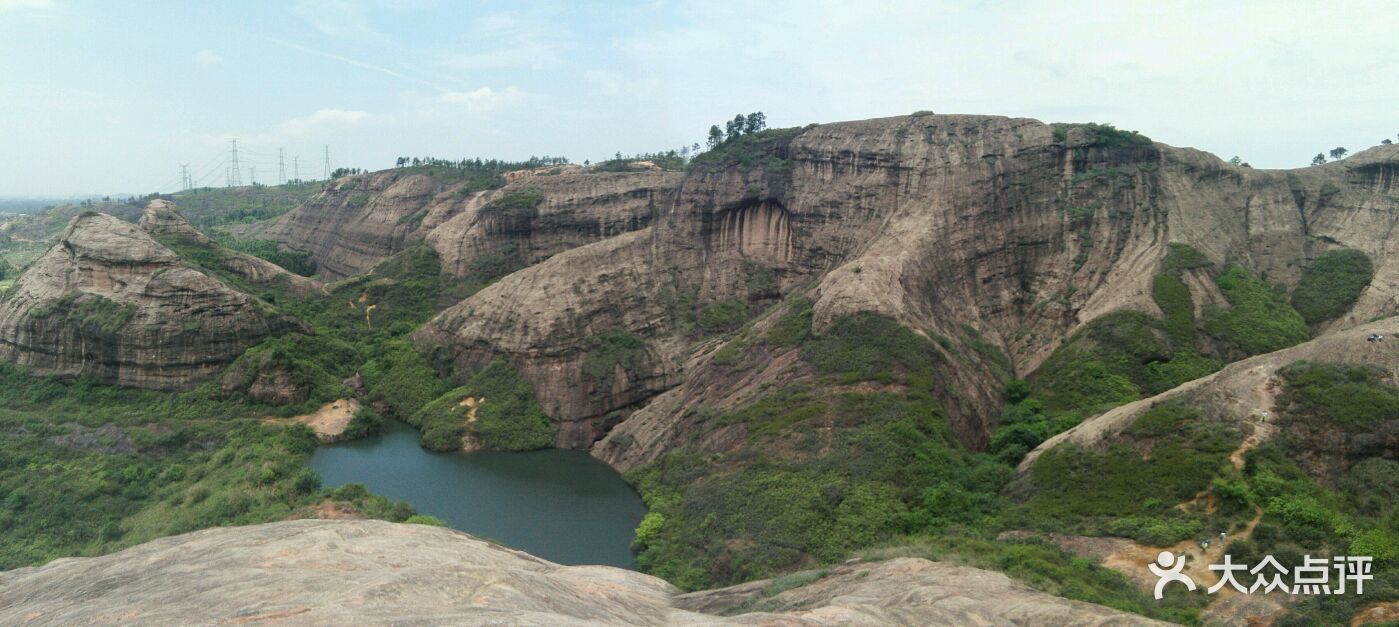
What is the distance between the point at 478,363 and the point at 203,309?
19.7 meters

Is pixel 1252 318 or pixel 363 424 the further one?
pixel 363 424

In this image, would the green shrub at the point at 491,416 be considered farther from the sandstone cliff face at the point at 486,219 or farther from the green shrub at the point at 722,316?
the sandstone cliff face at the point at 486,219

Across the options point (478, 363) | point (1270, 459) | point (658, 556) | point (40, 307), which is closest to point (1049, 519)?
point (1270, 459)

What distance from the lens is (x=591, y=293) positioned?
58.6m

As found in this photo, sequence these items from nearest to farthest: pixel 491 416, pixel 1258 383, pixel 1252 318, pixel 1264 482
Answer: pixel 1264 482 < pixel 1258 383 < pixel 1252 318 < pixel 491 416

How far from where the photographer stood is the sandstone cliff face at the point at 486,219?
7675 cm

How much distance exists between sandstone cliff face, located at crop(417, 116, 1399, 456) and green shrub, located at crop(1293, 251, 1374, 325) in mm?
923

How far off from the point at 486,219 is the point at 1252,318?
67.9 m

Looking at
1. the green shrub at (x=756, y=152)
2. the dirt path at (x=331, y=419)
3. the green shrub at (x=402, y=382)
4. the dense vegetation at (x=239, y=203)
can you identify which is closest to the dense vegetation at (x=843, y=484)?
the green shrub at (x=402, y=382)

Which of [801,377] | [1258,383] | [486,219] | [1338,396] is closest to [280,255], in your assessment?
[486,219]

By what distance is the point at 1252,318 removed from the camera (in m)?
47.6

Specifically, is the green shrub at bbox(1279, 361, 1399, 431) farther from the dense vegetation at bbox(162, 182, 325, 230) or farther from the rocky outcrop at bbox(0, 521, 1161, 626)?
the dense vegetation at bbox(162, 182, 325, 230)

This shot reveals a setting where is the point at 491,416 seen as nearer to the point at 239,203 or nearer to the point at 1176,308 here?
the point at 1176,308

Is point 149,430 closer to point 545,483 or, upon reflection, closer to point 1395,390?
point 545,483
